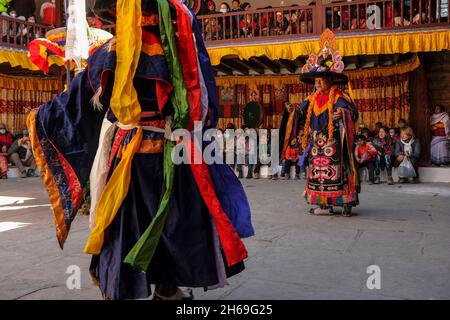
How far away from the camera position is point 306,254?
3.55 metres

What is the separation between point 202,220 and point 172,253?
0.19 meters

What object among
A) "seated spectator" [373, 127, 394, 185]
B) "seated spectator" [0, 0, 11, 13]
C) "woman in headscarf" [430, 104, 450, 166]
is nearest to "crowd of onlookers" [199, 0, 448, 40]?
"woman in headscarf" [430, 104, 450, 166]

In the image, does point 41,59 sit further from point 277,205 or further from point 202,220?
point 202,220

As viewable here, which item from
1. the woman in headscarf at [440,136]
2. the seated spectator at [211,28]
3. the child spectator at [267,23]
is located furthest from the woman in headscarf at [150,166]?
the woman in headscarf at [440,136]

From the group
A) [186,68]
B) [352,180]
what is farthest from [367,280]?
[352,180]

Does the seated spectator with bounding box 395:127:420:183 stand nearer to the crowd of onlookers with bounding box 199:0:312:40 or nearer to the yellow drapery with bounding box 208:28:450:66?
the yellow drapery with bounding box 208:28:450:66

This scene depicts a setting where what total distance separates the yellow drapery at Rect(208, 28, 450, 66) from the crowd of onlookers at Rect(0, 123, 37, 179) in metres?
5.17

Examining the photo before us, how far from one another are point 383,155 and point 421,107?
79.3 inches

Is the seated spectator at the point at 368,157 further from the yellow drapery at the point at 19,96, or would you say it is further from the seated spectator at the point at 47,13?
the seated spectator at the point at 47,13

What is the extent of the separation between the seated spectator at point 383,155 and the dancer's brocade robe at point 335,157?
4.23 m

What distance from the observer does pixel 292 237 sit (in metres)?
4.19

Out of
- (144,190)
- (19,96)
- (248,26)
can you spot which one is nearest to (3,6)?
(19,96)

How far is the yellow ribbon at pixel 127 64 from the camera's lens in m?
2.03

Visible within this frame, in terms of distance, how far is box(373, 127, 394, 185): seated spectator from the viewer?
927cm
